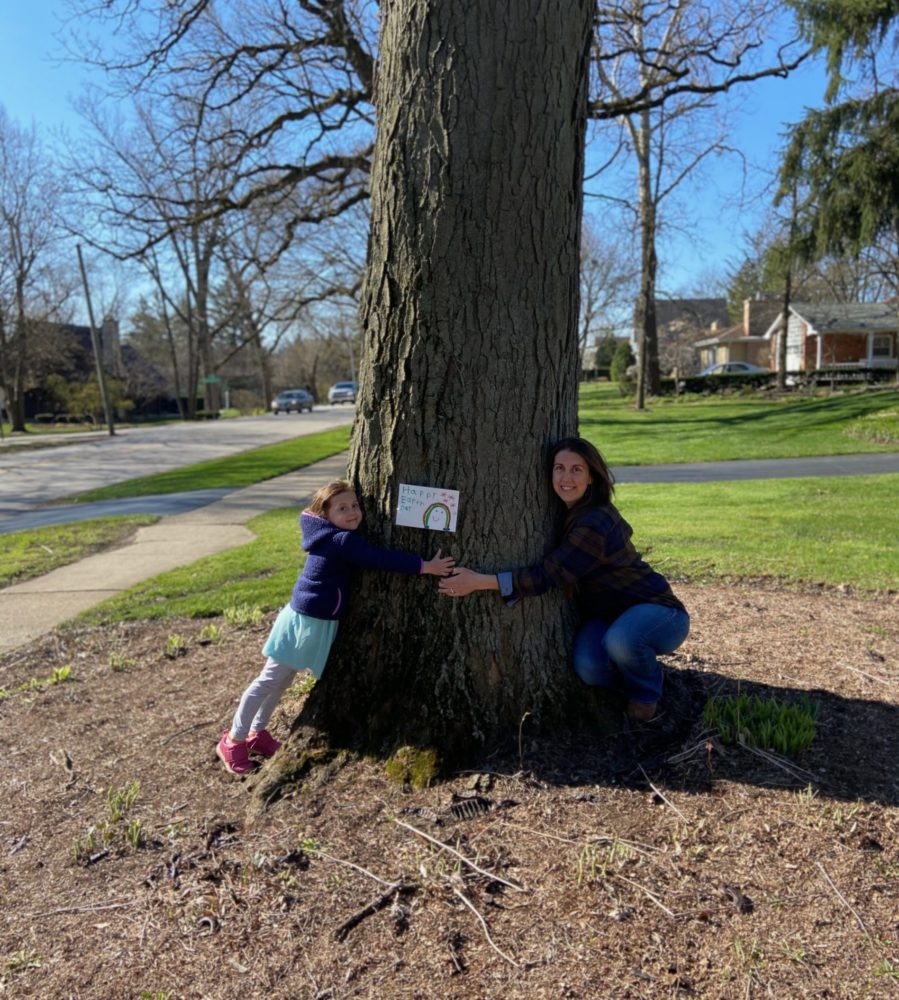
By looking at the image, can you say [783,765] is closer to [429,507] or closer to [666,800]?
[666,800]

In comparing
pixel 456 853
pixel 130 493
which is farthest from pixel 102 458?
pixel 456 853

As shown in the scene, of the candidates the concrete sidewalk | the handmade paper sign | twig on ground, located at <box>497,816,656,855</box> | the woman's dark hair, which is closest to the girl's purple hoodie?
the handmade paper sign

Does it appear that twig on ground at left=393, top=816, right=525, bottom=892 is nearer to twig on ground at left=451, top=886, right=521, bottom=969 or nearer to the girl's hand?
twig on ground at left=451, top=886, right=521, bottom=969

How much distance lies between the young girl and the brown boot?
3.03ft

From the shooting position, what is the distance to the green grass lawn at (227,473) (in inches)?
558

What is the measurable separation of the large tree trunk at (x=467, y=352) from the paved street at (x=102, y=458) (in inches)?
432

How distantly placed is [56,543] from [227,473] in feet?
22.8

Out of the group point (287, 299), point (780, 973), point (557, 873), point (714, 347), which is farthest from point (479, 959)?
point (714, 347)

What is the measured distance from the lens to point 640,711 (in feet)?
9.69

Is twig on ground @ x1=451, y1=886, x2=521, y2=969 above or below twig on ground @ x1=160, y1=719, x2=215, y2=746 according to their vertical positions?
above

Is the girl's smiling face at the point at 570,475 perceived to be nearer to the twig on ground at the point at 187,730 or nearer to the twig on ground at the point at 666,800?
the twig on ground at the point at 666,800

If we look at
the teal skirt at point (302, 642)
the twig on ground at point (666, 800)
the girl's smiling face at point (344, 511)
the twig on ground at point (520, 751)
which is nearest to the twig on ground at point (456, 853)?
the twig on ground at point (520, 751)

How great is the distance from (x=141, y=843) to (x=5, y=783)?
955 millimetres

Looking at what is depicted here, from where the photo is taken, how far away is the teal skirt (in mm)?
2975
